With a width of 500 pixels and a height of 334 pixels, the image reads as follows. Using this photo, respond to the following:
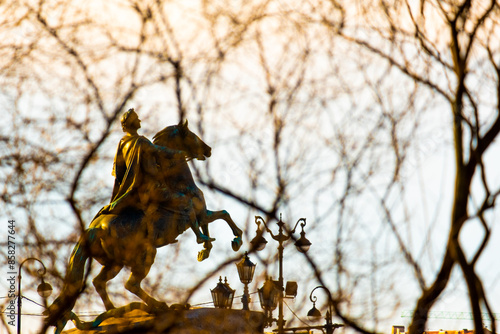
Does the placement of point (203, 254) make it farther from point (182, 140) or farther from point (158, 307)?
point (182, 140)

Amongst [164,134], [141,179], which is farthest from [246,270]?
[164,134]

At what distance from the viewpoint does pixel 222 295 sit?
33.0 feet

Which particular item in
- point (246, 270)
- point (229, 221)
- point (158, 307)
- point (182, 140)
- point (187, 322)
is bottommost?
point (187, 322)

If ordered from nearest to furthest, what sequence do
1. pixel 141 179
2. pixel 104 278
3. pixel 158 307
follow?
pixel 158 307 < pixel 104 278 < pixel 141 179

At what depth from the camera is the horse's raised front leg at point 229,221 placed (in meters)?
10.1

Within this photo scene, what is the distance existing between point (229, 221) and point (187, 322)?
1325mm

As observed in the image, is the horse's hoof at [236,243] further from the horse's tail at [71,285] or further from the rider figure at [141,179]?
the horse's tail at [71,285]

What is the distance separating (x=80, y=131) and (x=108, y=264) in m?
1.82

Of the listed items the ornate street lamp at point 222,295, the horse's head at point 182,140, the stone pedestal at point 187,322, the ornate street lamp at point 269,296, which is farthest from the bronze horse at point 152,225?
the ornate street lamp at point 269,296

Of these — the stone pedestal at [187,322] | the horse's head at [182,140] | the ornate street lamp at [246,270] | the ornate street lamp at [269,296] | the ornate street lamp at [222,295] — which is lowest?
the stone pedestal at [187,322]

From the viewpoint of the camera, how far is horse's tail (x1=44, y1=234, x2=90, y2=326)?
8898mm

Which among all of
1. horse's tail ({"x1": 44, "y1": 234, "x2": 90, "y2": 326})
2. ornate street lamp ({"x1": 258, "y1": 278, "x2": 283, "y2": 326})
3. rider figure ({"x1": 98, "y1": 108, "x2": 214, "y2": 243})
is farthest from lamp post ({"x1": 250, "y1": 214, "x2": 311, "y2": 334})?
horse's tail ({"x1": 44, "y1": 234, "x2": 90, "y2": 326})

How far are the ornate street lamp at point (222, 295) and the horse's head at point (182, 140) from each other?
138cm

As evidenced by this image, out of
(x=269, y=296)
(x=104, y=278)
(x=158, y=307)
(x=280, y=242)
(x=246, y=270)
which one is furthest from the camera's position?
(x=280, y=242)
